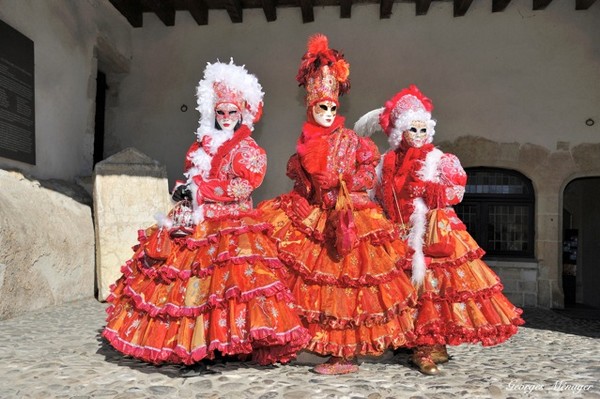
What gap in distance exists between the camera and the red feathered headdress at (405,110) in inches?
136

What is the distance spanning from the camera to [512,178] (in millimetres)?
7676

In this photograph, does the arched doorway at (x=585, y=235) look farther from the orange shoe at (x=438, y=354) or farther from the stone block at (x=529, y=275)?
the orange shoe at (x=438, y=354)

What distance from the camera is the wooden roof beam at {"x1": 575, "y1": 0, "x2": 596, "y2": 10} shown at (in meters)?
7.21

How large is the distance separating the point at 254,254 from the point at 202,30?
614 cm

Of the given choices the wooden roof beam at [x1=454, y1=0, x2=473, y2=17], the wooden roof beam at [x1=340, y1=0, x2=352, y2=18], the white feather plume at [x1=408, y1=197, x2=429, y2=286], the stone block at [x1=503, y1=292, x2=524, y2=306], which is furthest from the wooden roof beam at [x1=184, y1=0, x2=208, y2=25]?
the stone block at [x1=503, y1=292, x2=524, y2=306]

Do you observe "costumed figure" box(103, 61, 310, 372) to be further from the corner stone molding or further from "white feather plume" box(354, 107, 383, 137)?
the corner stone molding

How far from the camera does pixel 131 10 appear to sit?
779cm

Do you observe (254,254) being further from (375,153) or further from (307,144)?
(375,153)

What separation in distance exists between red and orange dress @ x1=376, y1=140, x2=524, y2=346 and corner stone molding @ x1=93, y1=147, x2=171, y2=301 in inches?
143

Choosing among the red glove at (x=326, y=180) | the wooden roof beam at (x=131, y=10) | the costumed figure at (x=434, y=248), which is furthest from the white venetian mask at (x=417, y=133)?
the wooden roof beam at (x=131, y=10)

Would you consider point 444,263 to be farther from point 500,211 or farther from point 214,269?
point 500,211

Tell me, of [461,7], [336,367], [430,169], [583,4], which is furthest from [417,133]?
[583,4]

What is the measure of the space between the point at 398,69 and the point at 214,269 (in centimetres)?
579

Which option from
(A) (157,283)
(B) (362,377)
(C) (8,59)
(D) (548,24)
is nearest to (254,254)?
(A) (157,283)
